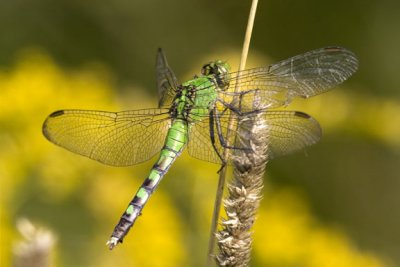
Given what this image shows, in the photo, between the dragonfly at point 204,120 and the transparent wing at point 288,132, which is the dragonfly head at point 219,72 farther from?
the transparent wing at point 288,132

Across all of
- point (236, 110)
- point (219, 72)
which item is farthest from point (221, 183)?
point (219, 72)

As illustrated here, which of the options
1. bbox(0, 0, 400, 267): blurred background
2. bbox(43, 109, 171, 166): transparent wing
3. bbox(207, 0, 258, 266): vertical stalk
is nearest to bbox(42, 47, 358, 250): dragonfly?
bbox(43, 109, 171, 166): transparent wing

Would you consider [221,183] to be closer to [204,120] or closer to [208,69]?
[204,120]

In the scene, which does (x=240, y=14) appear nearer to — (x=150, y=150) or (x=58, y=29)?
(x=58, y=29)

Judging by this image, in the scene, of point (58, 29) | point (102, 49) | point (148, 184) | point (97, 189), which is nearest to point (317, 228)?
point (97, 189)

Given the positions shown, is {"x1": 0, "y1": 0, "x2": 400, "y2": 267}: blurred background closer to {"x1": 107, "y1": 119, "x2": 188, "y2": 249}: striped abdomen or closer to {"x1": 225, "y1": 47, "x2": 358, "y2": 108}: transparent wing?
{"x1": 107, "y1": 119, "x2": 188, "y2": 249}: striped abdomen
